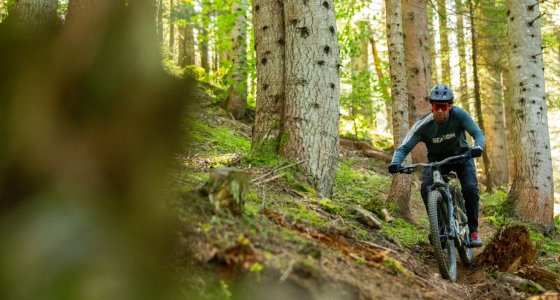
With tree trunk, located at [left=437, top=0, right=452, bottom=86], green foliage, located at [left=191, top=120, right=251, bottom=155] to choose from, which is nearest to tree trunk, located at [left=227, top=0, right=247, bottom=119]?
green foliage, located at [left=191, top=120, right=251, bottom=155]

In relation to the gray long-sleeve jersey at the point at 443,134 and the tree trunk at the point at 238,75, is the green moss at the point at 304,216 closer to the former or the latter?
the gray long-sleeve jersey at the point at 443,134

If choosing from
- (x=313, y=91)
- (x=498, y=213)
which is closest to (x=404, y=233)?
(x=313, y=91)

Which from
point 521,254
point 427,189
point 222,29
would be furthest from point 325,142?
point 222,29

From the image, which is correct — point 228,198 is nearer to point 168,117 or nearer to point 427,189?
point 168,117

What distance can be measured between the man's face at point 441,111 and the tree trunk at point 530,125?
4450mm

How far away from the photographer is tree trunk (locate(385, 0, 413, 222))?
29.9ft

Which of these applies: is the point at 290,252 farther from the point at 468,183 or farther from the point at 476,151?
the point at 468,183

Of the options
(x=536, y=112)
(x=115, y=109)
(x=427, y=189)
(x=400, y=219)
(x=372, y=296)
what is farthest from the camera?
(x=536, y=112)

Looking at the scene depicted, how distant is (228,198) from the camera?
3.55 meters

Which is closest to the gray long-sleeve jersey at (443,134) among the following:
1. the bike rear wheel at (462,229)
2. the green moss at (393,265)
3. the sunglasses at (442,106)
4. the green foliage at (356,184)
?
the sunglasses at (442,106)

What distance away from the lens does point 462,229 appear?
21.2ft

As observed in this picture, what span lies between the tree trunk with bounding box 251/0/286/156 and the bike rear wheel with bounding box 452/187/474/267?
2.30 meters

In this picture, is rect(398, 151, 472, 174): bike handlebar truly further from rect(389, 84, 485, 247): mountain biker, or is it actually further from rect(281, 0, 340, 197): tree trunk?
rect(281, 0, 340, 197): tree trunk

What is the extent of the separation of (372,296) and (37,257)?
2108 millimetres
